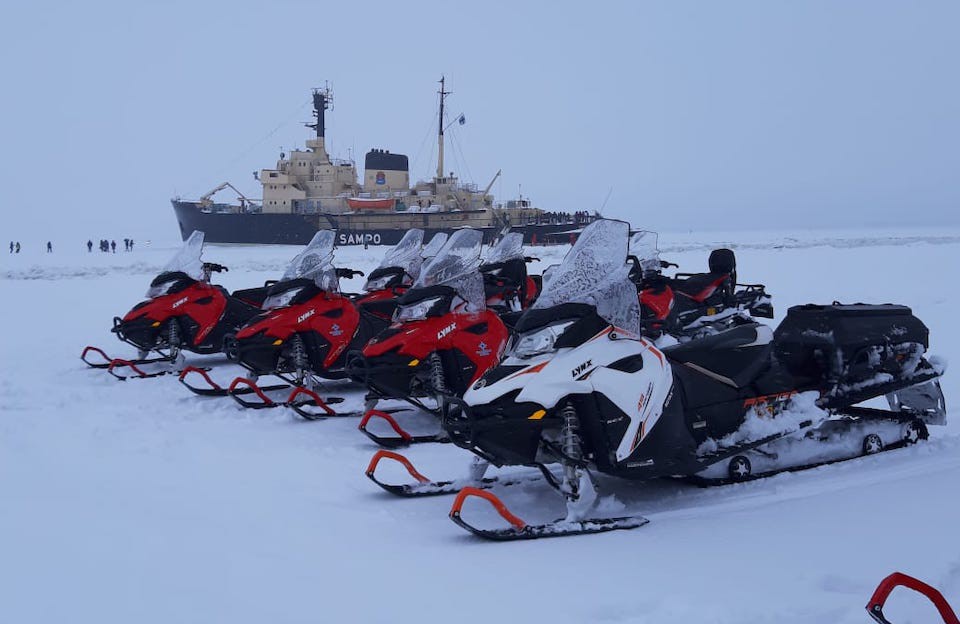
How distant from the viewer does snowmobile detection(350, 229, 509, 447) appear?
5.14 meters

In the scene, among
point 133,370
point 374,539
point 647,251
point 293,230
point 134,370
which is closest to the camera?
point 374,539

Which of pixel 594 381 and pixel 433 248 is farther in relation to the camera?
pixel 433 248

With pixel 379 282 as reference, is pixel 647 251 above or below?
above

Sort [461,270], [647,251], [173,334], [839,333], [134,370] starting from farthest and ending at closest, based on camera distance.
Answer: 1. [647,251]
2. [173,334]
3. [134,370]
4. [461,270]
5. [839,333]

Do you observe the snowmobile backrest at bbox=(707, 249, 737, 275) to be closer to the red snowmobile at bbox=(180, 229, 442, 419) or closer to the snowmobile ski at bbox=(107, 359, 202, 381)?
the red snowmobile at bbox=(180, 229, 442, 419)

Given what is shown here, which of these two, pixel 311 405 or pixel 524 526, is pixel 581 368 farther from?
pixel 311 405

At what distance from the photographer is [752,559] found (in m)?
2.93

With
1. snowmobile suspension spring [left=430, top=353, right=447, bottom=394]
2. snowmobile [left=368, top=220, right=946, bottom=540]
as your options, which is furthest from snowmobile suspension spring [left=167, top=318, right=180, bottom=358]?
snowmobile [left=368, top=220, right=946, bottom=540]

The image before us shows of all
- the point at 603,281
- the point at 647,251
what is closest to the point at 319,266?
the point at 603,281

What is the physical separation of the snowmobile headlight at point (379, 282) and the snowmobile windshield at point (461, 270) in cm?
198

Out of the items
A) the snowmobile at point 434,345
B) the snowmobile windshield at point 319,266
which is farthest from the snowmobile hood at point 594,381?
the snowmobile windshield at point 319,266

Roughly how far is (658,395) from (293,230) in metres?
34.4

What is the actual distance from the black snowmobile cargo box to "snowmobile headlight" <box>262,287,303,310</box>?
146 inches

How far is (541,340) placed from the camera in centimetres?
347
